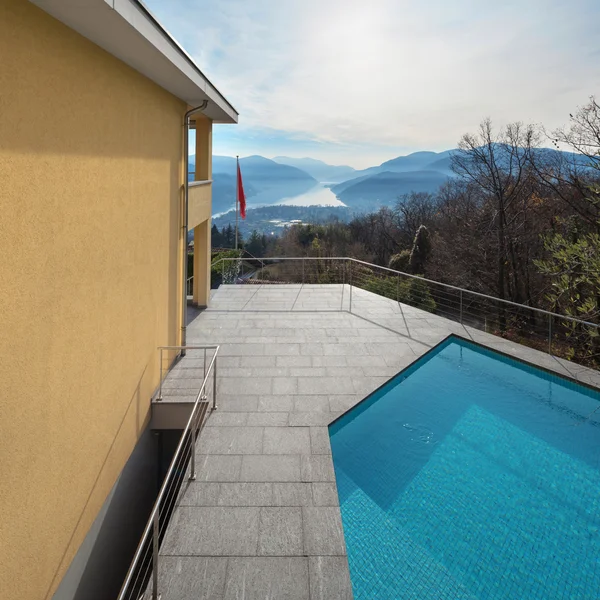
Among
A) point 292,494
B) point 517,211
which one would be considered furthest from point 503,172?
point 292,494

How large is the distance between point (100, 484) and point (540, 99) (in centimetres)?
1286

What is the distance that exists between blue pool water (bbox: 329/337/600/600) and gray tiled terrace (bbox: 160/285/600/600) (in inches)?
9.4

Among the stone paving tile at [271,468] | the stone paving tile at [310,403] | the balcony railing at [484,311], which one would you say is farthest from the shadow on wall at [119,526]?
the balcony railing at [484,311]

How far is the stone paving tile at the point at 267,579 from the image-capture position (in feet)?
7.81

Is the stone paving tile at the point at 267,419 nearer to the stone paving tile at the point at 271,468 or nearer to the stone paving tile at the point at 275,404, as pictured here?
the stone paving tile at the point at 275,404

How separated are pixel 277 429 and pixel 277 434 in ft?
0.29

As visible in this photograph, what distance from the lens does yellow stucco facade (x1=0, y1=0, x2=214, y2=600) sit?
86.6 inches

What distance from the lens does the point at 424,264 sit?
1714 centimetres

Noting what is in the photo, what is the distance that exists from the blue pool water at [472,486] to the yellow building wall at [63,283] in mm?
1905

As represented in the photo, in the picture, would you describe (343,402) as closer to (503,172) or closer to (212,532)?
(212,532)

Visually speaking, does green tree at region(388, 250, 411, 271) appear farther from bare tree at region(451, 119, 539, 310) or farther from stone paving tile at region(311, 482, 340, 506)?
stone paving tile at region(311, 482, 340, 506)

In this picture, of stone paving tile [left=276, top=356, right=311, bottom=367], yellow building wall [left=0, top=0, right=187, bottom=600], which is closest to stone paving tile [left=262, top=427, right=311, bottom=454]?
yellow building wall [left=0, top=0, right=187, bottom=600]

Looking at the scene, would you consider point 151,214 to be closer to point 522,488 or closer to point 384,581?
point 384,581

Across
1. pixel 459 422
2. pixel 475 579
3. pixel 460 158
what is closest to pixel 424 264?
pixel 460 158
